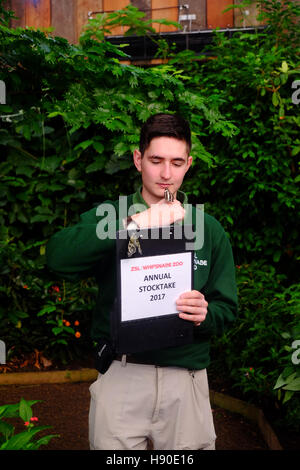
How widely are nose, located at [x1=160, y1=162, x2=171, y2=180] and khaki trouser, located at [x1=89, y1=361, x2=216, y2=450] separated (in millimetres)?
726

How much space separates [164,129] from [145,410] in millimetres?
1065

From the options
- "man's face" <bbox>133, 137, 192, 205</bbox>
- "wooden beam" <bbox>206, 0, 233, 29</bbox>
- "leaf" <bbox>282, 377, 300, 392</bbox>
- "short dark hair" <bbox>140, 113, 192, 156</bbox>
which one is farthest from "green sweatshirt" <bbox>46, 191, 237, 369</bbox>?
"wooden beam" <bbox>206, 0, 233, 29</bbox>

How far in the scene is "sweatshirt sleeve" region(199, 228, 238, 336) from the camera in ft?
6.48

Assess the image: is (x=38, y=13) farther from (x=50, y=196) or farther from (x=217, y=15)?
(x=50, y=196)

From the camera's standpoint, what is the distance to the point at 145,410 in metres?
1.97

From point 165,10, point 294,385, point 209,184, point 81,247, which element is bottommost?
point 294,385

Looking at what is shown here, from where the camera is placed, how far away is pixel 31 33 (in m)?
2.64

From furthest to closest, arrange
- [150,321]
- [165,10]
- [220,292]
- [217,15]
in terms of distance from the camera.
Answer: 1. [165,10]
2. [217,15]
3. [220,292]
4. [150,321]

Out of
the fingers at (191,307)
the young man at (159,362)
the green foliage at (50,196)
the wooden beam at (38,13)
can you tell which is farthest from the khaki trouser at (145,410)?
the wooden beam at (38,13)

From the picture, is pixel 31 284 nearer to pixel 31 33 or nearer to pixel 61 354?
pixel 61 354

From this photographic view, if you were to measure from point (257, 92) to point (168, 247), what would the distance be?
3640 millimetres

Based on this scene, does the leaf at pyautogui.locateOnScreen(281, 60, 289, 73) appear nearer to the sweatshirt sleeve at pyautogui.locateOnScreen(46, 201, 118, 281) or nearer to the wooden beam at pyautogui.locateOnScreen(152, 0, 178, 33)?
the wooden beam at pyautogui.locateOnScreen(152, 0, 178, 33)

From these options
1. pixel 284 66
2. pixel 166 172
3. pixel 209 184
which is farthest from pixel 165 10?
pixel 166 172
